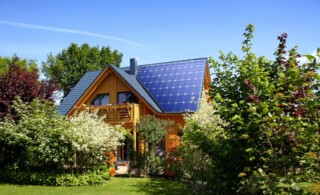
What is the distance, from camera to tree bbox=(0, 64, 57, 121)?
15367 millimetres

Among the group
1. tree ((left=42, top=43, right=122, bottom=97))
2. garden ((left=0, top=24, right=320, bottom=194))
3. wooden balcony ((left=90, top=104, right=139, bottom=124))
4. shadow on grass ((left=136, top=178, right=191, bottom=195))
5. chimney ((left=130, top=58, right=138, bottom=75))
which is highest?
tree ((left=42, top=43, right=122, bottom=97))

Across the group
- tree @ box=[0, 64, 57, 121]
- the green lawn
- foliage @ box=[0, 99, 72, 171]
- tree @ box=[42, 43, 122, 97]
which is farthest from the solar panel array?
tree @ box=[42, 43, 122, 97]

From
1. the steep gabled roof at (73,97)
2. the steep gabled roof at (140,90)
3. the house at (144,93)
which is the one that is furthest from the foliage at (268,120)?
the steep gabled roof at (73,97)

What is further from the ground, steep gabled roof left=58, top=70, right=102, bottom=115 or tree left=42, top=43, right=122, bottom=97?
tree left=42, top=43, right=122, bottom=97

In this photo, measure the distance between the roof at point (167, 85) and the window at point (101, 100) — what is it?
3.69 ft

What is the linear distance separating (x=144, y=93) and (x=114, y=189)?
10285mm

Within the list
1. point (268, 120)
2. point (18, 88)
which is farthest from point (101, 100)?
point (268, 120)

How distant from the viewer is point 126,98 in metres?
22.3

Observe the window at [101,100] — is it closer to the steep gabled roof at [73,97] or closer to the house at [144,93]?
the house at [144,93]

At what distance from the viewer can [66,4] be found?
10273 mm

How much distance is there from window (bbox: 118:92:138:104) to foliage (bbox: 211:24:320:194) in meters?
15.6

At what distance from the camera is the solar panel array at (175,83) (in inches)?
802

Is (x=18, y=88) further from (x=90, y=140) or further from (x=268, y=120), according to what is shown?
(x=268, y=120)

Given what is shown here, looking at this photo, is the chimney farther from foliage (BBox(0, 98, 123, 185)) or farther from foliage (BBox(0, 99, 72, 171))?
foliage (BBox(0, 98, 123, 185))
